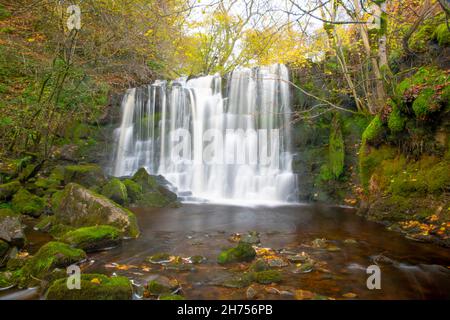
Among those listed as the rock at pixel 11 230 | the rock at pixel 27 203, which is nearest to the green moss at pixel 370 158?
the rock at pixel 11 230

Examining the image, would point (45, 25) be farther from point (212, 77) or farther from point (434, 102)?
point (434, 102)

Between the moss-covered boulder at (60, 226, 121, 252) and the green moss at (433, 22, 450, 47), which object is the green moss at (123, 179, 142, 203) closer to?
the moss-covered boulder at (60, 226, 121, 252)

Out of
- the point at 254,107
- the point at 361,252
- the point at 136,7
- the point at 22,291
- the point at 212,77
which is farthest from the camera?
the point at 212,77

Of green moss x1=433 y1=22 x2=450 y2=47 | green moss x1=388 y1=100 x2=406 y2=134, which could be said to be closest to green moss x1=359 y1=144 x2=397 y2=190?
green moss x1=388 y1=100 x2=406 y2=134

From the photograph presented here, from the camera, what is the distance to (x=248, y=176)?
1352 centimetres

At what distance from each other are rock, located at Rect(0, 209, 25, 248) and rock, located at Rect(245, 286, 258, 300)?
12.3ft

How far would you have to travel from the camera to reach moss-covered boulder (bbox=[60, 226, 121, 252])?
5695 millimetres

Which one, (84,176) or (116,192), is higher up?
(84,176)

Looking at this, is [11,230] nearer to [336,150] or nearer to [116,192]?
[116,192]

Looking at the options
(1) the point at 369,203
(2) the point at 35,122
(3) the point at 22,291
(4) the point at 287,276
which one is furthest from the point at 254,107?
(3) the point at 22,291

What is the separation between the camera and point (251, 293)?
395 cm

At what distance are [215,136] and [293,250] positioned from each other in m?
9.66

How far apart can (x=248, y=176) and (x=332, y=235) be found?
6.63m

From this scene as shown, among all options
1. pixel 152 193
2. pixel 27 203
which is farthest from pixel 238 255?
pixel 152 193
